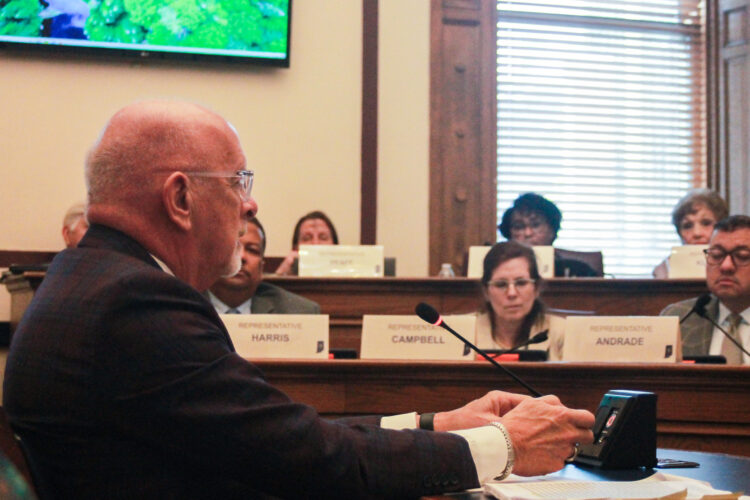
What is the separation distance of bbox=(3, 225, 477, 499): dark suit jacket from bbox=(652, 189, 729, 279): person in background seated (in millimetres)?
4913

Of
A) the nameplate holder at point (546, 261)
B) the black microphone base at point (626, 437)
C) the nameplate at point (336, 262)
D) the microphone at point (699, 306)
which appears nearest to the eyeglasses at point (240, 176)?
the black microphone base at point (626, 437)

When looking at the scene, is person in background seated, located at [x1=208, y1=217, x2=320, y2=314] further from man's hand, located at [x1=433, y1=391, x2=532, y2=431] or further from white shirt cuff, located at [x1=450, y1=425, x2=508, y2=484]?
white shirt cuff, located at [x1=450, y1=425, x2=508, y2=484]

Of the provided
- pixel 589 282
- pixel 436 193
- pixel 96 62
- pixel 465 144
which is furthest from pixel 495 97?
pixel 96 62

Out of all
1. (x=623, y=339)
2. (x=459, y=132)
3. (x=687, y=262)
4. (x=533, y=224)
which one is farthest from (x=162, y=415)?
(x=459, y=132)

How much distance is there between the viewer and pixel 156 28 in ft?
21.0

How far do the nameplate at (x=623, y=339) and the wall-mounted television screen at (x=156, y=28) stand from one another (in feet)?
12.4

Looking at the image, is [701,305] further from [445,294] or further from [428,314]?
[428,314]

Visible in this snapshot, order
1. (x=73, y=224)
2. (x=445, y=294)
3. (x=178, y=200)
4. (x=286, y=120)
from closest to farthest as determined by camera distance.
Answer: (x=178, y=200), (x=445, y=294), (x=73, y=224), (x=286, y=120)

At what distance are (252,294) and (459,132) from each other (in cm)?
283

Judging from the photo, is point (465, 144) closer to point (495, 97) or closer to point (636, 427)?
point (495, 97)

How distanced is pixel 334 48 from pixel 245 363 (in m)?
5.57

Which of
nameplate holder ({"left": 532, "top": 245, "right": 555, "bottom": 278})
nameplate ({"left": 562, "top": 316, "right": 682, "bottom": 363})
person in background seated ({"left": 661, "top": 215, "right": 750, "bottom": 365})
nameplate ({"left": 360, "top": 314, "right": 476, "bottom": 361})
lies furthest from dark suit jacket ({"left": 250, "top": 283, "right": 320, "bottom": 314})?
person in background seated ({"left": 661, "top": 215, "right": 750, "bottom": 365})

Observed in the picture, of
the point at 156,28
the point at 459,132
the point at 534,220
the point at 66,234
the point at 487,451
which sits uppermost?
the point at 156,28

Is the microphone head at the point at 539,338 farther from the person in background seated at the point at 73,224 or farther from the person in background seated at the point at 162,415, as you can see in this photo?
the person in background seated at the point at 73,224
